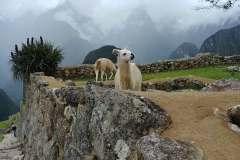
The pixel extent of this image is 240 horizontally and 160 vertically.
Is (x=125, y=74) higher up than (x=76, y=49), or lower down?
lower down

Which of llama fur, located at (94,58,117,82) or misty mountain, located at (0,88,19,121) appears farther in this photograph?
misty mountain, located at (0,88,19,121)

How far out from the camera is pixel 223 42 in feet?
133

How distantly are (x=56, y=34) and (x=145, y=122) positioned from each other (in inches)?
2585

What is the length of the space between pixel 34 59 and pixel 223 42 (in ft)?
120

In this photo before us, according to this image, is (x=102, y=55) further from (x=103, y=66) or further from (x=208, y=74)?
(x=208, y=74)

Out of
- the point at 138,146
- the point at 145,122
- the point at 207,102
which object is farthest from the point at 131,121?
the point at 207,102

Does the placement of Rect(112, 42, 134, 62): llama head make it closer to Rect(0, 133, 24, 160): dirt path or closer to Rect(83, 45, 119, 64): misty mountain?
Rect(0, 133, 24, 160): dirt path

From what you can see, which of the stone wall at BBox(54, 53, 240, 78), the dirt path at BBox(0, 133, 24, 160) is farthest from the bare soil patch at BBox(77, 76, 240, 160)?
the stone wall at BBox(54, 53, 240, 78)

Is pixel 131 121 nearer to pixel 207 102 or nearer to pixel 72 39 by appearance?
pixel 207 102

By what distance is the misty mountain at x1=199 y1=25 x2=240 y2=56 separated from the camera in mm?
38781

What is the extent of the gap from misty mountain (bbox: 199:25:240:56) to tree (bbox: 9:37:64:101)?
31958mm

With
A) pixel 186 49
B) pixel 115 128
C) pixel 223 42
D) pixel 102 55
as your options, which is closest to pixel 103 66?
pixel 115 128

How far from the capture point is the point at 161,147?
2031 mm

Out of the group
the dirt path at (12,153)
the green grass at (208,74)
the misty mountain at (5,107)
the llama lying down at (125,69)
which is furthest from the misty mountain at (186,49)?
the misty mountain at (5,107)
